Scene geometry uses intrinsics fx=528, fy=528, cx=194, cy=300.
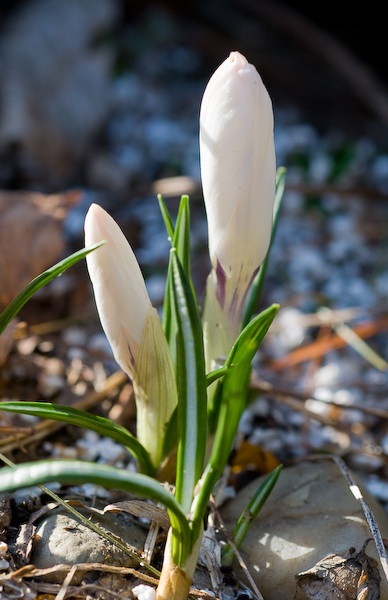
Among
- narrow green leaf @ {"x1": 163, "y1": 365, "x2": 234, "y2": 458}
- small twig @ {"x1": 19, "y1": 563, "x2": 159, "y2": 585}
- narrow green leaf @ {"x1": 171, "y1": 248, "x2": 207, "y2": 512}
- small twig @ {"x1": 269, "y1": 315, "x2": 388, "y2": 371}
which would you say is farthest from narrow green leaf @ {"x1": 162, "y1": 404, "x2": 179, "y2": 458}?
small twig @ {"x1": 269, "y1": 315, "x2": 388, "y2": 371}

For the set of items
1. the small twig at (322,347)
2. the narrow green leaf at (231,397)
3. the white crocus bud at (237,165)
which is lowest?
the small twig at (322,347)

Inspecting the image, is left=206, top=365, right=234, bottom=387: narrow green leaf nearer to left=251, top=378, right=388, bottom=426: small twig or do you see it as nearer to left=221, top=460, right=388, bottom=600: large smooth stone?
left=221, top=460, right=388, bottom=600: large smooth stone

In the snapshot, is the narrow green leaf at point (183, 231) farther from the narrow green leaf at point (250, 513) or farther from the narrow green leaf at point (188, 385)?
the narrow green leaf at point (250, 513)

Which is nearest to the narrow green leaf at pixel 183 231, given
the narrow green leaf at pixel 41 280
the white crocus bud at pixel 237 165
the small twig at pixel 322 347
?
the white crocus bud at pixel 237 165

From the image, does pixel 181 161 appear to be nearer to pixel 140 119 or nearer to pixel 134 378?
pixel 140 119

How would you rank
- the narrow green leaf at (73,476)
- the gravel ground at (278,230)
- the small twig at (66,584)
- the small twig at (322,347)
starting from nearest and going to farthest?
the narrow green leaf at (73,476)
the small twig at (66,584)
the gravel ground at (278,230)
the small twig at (322,347)

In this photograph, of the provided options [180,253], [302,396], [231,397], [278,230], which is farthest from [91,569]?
[278,230]

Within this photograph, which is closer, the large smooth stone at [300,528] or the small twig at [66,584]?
the small twig at [66,584]

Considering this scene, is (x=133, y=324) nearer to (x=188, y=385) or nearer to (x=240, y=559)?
(x=188, y=385)
